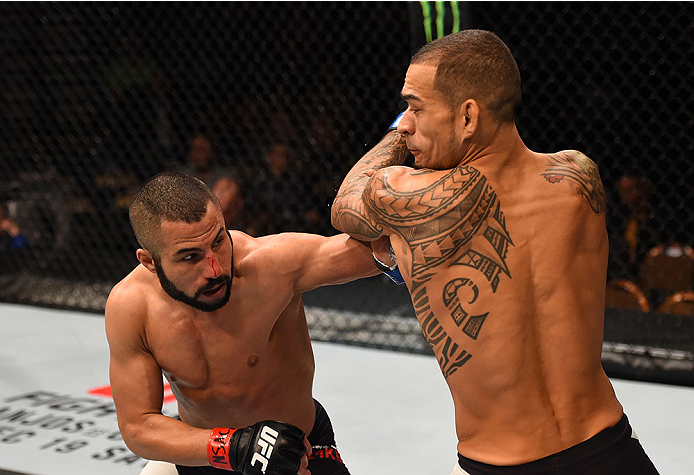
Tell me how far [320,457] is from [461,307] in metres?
0.69

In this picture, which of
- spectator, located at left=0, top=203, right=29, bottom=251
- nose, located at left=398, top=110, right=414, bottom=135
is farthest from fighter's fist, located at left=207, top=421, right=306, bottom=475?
spectator, located at left=0, top=203, right=29, bottom=251

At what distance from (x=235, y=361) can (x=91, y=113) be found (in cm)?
400

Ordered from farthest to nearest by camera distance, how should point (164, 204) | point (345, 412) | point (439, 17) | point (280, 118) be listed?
point (280, 118), point (439, 17), point (345, 412), point (164, 204)

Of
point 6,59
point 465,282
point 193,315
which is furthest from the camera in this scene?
point 6,59

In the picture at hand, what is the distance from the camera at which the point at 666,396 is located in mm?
2768

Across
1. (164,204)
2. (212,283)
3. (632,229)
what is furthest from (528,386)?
(632,229)

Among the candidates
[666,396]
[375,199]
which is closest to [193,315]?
[375,199]

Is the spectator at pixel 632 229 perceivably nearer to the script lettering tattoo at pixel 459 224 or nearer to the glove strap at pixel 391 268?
the glove strap at pixel 391 268

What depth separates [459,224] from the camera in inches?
43.8

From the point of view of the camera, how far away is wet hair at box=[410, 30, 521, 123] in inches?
43.7

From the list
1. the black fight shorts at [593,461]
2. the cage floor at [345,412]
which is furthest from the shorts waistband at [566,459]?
the cage floor at [345,412]

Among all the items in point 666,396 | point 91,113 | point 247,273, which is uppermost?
Result: point 247,273

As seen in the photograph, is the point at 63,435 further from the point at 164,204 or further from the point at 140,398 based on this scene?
the point at 164,204

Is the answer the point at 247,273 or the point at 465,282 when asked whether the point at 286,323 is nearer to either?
the point at 247,273
